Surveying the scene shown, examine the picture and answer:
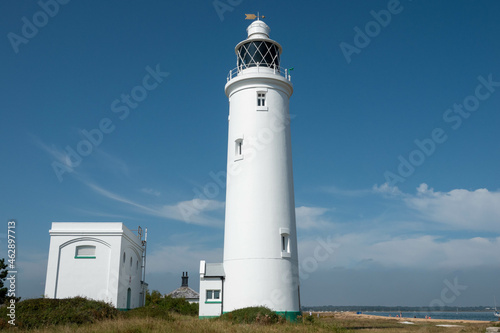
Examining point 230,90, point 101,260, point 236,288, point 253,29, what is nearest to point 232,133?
point 230,90

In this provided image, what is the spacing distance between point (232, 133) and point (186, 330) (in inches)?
471

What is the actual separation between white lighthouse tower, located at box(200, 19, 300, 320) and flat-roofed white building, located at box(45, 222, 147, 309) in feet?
21.9

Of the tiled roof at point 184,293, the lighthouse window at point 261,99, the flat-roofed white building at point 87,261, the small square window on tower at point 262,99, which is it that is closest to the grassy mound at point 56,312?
the flat-roofed white building at point 87,261

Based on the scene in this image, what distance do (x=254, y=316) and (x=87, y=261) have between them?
1263 cm

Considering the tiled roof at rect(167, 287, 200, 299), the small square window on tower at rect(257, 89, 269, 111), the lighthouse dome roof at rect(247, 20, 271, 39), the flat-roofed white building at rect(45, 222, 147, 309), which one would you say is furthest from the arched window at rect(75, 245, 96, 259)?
the tiled roof at rect(167, 287, 200, 299)

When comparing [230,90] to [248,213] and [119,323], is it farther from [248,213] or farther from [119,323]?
[119,323]

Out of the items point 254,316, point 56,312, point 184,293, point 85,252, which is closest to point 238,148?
point 254,316

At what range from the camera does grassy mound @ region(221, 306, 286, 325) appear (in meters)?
16.7

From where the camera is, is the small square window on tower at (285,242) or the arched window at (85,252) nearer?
the small square window on tower at (285,242)

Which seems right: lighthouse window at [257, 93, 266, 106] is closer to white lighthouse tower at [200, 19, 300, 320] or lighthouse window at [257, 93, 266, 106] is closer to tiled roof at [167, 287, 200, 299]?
white lighthouse tower at [200, 19, 300, 320]

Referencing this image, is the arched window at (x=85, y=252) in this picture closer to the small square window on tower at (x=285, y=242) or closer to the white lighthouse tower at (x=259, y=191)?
the white lighthouse tower at (x=259, y=191)

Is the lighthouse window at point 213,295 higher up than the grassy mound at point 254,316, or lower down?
higher up

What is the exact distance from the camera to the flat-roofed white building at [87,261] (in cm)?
2411

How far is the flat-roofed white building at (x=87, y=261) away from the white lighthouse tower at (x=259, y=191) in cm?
669
